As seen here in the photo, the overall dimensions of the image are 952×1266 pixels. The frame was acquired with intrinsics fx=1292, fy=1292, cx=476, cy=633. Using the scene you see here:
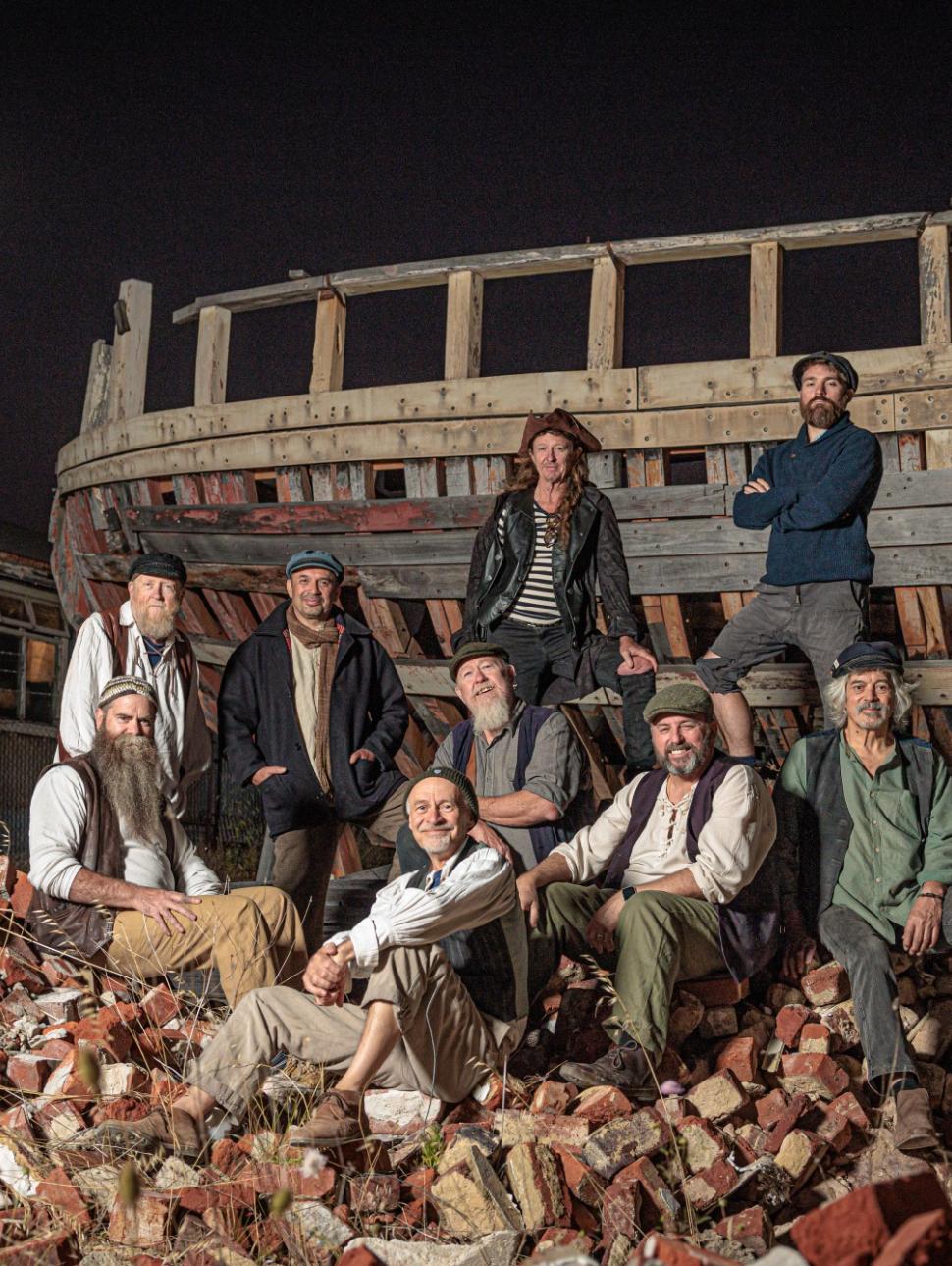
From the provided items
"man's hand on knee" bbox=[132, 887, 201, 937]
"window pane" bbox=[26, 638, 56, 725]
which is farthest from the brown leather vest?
"window pane" bbox=[26, 638, 56, 725]

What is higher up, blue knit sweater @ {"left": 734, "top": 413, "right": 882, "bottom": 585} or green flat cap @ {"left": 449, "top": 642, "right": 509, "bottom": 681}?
blue knit sweater @ {"left": 734, "top": 413, "right": 882, "bottom": 585}

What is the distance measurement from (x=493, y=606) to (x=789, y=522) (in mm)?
1259

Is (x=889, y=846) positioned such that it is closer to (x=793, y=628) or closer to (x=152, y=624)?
(x=793, y=628)

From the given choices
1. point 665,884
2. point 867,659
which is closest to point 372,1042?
point 665,884

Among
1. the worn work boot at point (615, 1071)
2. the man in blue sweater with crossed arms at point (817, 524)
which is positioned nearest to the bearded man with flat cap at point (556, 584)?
the man in blue sweater with crossed arms at point (817, 524)

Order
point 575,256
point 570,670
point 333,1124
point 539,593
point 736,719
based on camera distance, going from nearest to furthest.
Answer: point 333,1124 → point 570,670 → point 539,593 → point 736,719 → point 575,256

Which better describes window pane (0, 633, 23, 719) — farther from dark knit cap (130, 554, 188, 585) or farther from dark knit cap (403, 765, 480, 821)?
dark knit cap (403, 765, 480, 821)

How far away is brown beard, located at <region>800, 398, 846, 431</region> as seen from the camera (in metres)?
5.18

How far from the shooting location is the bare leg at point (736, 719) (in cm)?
552

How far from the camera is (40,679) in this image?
45.2 feet

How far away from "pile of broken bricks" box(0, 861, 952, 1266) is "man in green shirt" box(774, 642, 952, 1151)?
0.35m

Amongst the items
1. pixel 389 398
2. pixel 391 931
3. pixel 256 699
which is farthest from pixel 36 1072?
pixel 389 398

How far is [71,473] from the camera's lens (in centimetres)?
970

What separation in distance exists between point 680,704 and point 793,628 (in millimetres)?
1280
